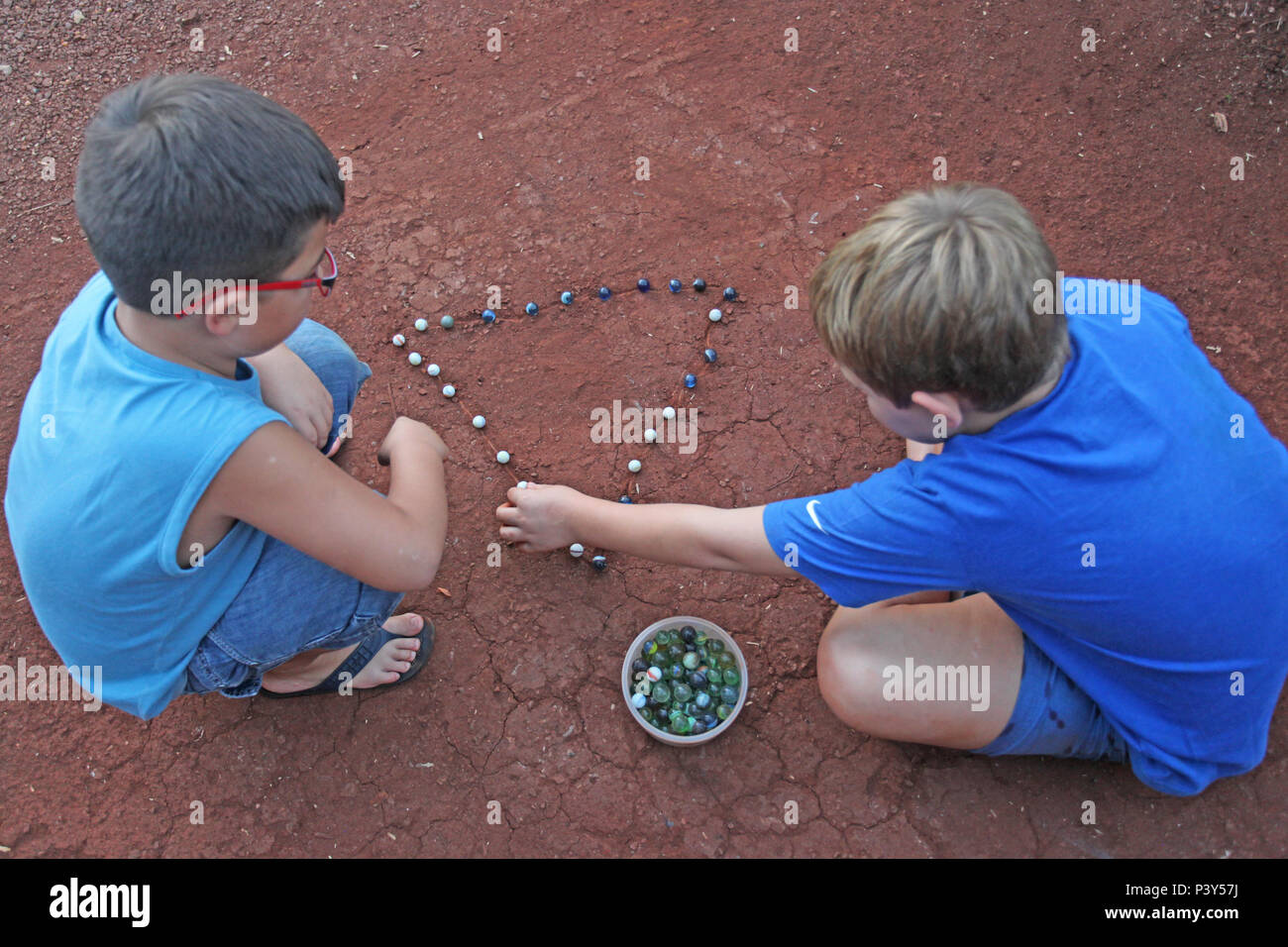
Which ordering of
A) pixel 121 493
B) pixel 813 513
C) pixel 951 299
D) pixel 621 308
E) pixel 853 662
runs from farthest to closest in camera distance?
pixel 621 308 → pixel 853 662 → pixel 813 513 → pixel 121 493 → pixel 951 299

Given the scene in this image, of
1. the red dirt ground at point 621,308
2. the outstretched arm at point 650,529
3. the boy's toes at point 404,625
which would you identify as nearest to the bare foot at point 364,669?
the boy's toes at point 404,625

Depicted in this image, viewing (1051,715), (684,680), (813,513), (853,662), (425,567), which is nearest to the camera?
(813,513)

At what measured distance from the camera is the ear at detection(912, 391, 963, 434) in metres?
2.17

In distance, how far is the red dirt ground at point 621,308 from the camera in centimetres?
302

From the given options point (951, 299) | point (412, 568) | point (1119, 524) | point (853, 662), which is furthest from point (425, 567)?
point (1119, 524)

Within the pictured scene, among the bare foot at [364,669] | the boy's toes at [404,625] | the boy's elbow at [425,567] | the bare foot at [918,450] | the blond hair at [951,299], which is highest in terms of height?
the blond hair at [951,299]

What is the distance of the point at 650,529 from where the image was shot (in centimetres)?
276

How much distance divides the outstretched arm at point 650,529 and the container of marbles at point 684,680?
1.38ft

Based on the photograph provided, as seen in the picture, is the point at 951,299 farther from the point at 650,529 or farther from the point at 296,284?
the point at 296,284

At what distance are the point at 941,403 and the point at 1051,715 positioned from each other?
3.63 ft

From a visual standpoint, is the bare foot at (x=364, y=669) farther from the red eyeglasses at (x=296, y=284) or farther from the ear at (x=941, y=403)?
the ear at (x=941, y=403)

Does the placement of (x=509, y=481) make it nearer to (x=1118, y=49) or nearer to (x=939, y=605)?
(x=939, y=605)

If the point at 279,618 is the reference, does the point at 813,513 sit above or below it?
above

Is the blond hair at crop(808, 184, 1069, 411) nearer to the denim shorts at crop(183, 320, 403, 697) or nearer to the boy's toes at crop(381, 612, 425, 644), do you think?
the denim shorts at crop(183, 320, 403, 697)
